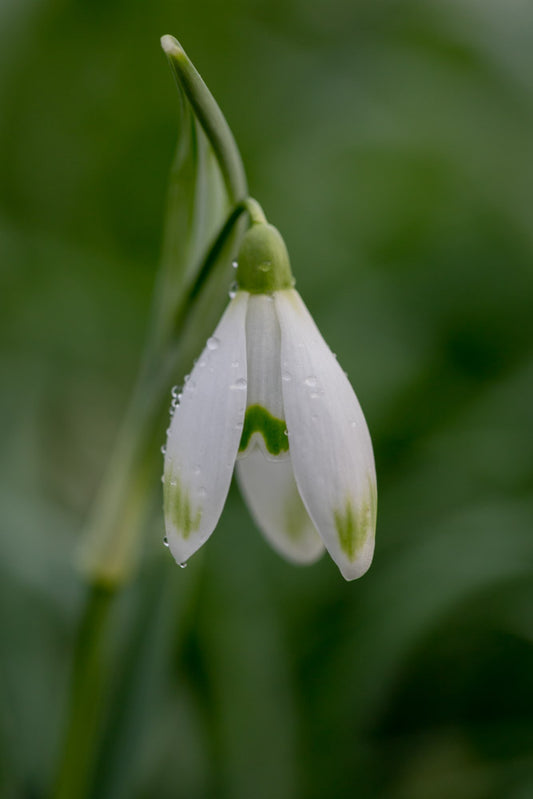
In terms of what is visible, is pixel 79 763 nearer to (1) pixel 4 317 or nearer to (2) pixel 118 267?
(1) pixel 4 317

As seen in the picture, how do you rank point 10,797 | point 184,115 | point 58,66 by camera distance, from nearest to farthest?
point 184,115
point 10,797
point 58,66

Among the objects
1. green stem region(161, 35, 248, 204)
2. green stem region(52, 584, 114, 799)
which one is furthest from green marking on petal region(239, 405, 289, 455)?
green stem region(52, 584, 114, 799)

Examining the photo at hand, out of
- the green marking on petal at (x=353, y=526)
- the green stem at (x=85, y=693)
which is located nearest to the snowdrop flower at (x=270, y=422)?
the green marking on petal at (x=353, y=526)

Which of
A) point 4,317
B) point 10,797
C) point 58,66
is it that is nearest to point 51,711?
point 10,797

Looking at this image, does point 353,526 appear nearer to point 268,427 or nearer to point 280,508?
point 268,427

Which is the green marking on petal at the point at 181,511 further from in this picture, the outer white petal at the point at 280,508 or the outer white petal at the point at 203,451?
the outer white petal at the point at 280,508

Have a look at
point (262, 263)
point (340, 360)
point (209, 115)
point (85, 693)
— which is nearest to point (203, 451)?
point (262, 263)
